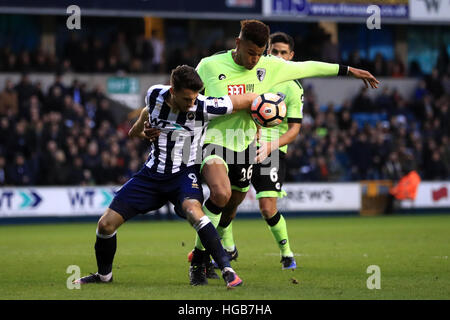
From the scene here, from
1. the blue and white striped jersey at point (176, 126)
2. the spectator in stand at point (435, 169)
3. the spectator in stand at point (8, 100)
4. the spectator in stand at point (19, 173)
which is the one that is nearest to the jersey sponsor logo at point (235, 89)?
the blue and white striped jersey at point (176, 126)

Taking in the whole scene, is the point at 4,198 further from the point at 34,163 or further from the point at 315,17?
the point at 315,17

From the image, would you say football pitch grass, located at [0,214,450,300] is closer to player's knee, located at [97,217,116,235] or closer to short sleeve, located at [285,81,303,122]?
player's knee, located at [97,217,116,235]

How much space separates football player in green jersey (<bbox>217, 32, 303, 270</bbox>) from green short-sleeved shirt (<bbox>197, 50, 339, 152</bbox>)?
1.18 m

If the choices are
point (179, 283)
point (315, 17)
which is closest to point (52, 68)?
point (315, 17)

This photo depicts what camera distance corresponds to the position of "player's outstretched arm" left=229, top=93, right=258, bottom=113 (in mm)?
7816

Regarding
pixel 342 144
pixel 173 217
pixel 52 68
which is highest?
pixel 52 68

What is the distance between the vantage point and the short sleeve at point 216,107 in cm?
773

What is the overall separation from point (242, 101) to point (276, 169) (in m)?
2.64

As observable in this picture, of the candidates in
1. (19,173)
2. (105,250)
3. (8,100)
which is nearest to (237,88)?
(105,250)

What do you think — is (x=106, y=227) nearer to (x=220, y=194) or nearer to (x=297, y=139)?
(x=220, y=194)

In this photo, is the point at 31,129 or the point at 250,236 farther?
the point at 31,129

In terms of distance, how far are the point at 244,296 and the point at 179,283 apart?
139cm

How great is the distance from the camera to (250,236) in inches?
621

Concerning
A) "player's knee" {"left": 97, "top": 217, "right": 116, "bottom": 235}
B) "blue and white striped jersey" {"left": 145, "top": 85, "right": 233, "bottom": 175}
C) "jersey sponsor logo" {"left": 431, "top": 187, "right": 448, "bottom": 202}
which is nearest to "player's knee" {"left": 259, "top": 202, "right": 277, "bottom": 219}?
"blue and white striped jersey" {"left": 145, "top": 85, "right": 233, "bottom": 175}
